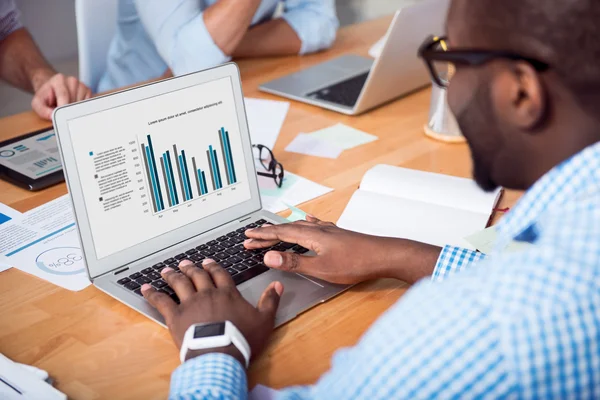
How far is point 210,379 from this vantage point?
32.1 inches

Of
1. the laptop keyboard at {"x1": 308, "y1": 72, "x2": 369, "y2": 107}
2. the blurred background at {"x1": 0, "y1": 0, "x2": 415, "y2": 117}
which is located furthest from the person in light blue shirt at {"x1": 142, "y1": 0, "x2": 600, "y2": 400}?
the blurred background at {"x1": 0, "y1": 0, "x2": 415, "y2": 117}

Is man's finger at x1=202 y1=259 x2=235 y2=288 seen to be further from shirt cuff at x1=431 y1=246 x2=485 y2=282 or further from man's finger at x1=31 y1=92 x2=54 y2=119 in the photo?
man's finger at x1=31 y1=92 x2=54 y2=119

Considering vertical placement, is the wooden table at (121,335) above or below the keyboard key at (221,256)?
below

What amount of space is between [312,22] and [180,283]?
1.34 meters

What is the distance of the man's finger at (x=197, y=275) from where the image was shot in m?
0.99

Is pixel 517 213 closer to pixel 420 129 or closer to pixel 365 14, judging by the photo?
pixel 420 129

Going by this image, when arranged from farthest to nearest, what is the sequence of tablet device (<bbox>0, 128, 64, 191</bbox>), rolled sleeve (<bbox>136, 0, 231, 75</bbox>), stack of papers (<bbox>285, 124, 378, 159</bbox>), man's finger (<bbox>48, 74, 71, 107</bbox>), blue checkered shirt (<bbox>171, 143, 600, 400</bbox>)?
rolled sleeve (<bbox>136, 0, 231, 75</bbox>)
man's finger (<bbox>48, 74, 71, 107</bbox>)
stack of papers (<bbox>285, 124, 378, 159</bbox>)
tablet device (<bbox>0, 128, 64, 191</bbox>)
blue checkered shirt (<bbox>171, 143, 600, 400</bbox>)

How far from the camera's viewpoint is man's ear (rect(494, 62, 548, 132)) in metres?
0.68

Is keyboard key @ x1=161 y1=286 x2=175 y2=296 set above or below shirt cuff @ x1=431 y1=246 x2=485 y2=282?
above

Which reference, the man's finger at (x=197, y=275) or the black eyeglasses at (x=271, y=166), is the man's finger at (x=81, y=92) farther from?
the man's finger at (x=197, y=275)

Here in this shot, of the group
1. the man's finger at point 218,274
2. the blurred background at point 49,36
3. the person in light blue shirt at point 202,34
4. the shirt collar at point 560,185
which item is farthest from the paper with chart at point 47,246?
the blurred background at point 49,36

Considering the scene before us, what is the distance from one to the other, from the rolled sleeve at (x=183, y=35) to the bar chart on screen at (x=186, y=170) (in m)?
0.83

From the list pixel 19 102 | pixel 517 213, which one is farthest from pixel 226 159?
pixel 19 102

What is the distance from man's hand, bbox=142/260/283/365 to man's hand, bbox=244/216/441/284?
0.08m
